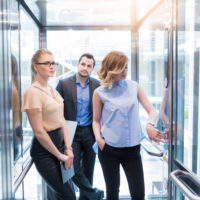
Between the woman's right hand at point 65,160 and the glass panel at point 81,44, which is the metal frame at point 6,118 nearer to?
the woman's right hand at point 65,160

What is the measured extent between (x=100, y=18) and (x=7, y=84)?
6.06ft

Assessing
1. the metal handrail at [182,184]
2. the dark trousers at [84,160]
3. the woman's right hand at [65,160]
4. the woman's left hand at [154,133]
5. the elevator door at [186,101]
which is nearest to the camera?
the metal handrail at [182,184]

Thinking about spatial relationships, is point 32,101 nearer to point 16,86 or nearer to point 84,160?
point 16,86

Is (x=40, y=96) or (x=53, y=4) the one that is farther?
(x=53, y=4)

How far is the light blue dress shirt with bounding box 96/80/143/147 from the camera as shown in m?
1.65

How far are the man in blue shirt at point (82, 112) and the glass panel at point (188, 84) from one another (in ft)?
3.40

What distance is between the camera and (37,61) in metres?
1.73

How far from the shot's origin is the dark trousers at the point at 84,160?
243 centimetres

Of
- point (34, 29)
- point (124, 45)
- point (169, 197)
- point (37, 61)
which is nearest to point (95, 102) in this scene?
point (37, 61)

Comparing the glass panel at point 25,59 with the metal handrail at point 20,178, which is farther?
the glass panel at point 25,59

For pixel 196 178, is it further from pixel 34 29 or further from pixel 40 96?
pixel 34 29

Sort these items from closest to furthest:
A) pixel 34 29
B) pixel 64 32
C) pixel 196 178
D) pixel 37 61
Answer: pixel 196 178
pixel 37 61
pixel 34 29
pixel 64 32

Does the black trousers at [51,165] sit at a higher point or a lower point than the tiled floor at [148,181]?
higher

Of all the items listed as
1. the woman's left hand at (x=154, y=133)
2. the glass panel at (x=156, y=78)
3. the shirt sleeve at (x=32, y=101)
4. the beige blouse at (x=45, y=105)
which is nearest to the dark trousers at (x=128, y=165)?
the woman's left hand at (x=154, y=133)
